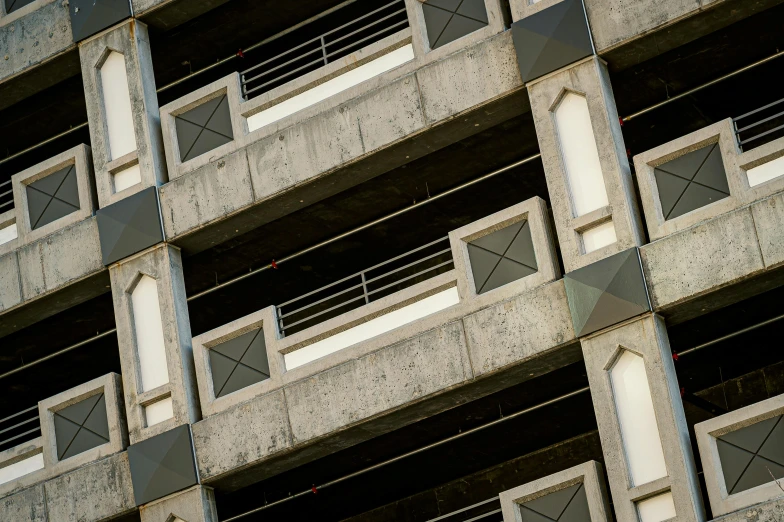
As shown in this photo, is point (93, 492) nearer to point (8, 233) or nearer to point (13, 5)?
point (8, 233)

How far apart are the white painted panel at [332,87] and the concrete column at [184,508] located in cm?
520

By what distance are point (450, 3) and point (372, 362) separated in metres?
5.03

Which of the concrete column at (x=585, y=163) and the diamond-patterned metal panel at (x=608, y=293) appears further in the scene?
the concrete column at (x=585, y=163)

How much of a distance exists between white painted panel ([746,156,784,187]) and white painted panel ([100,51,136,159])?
30.1ft

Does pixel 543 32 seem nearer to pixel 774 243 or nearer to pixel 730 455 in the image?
pixel 774 243

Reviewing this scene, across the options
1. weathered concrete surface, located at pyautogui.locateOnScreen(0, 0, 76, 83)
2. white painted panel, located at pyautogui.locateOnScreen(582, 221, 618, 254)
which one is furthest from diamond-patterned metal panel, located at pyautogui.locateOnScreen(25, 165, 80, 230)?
white painted panel, located at pyautogui.locateOnScreen(582, 221, 618, 254)

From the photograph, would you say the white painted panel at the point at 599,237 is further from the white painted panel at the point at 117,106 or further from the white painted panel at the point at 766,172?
the white painted panel at the point at 117,106

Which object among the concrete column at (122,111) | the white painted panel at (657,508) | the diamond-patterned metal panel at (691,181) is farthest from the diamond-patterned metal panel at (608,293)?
the concrete column at (122,111)

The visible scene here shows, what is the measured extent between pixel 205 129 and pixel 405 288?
151 inches

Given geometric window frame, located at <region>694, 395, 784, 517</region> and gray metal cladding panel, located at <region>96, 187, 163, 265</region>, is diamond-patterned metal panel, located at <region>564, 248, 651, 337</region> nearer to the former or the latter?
geometric window frame, located at <region>694, 395, 784, 517</region>

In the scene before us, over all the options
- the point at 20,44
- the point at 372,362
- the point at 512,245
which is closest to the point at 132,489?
the point at 372,362

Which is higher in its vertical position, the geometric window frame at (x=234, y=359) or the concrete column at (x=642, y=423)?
the geometric window frame at (x=234, y=359)

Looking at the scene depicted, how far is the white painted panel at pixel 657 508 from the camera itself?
53.3 ft

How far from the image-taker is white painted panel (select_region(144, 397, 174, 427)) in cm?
1978
